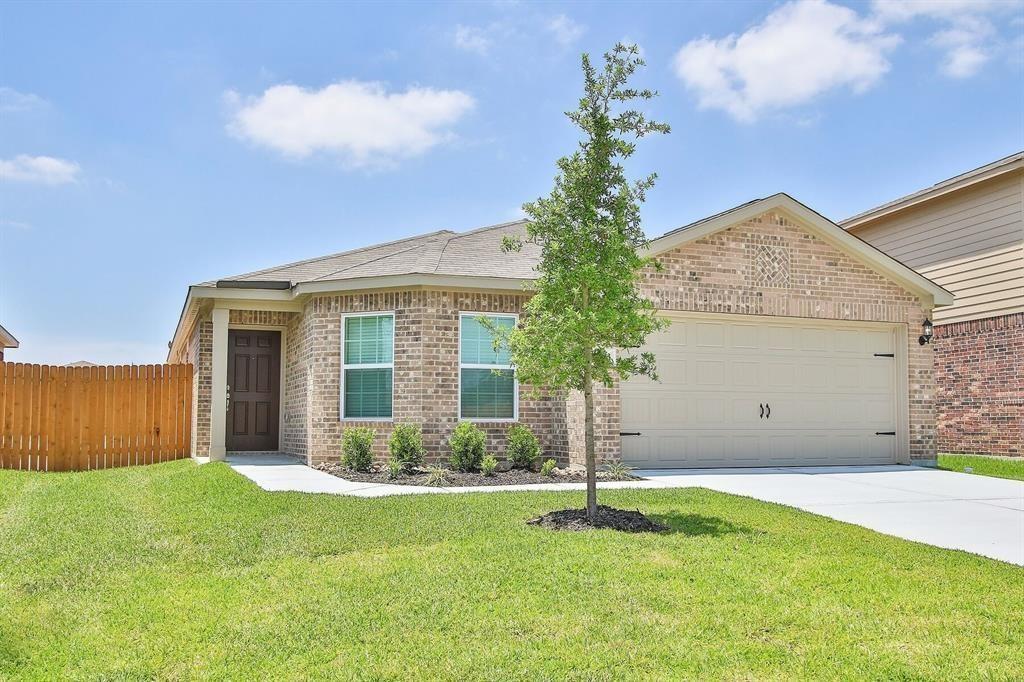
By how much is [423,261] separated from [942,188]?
10.5 meters

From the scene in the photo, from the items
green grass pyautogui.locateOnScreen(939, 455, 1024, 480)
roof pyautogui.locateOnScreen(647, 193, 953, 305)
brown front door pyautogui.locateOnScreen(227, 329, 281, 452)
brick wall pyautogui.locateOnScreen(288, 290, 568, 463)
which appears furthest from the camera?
brown front door pyautogui.locateOnScreen(227, 329, 281, 452)

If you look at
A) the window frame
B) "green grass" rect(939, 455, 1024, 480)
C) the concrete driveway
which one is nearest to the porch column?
the window frame

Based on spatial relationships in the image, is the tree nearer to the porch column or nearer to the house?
the house

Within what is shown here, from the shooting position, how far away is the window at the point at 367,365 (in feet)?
40.2

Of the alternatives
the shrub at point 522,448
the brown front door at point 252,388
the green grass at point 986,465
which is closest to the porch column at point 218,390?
the brown front door at point 252,388

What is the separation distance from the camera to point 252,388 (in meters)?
15.4

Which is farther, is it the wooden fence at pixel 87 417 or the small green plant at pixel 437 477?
the wooden fence at pixel 87 417

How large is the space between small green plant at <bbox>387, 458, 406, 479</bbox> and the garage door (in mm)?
3358

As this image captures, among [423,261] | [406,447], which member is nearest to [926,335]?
[423,261]

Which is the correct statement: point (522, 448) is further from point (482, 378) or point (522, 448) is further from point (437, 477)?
point (437, 477)

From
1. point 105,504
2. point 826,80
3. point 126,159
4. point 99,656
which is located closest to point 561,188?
point 99,656

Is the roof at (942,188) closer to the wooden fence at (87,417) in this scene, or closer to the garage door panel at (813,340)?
the garage door panel at (813,340)

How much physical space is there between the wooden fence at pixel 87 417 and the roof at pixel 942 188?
14.7 m

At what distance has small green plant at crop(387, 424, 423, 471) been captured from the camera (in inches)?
448
